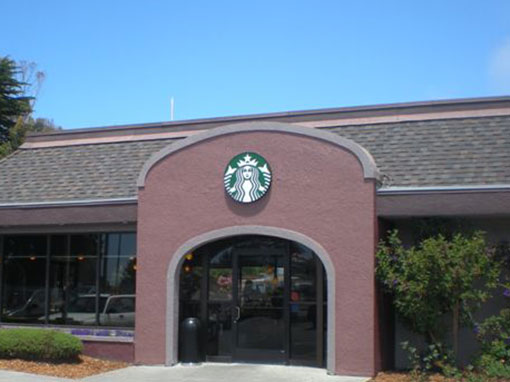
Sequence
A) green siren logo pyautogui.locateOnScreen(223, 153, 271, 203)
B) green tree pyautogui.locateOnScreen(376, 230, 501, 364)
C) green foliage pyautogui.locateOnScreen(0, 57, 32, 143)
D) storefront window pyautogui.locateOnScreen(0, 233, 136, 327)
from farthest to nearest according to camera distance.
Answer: green foliage pyautogui.locateOnScreen(0, 57, 32, 143) < storefront window pyautogui.locateOnScreen(0, 233, 136, 327) < green siren logo pyautogui.locateOnScreen(223, 153, 271, 203) < green tree pyautogui.locateOnScreen(376, 230, 501, 364)

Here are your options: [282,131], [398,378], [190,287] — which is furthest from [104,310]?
[398,378]

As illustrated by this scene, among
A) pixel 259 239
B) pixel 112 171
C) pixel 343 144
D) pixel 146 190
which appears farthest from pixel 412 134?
pixel 112 171

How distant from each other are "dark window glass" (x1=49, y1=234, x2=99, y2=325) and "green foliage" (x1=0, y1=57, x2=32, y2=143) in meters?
22.8

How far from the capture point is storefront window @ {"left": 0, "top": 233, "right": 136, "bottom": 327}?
54.1 ft

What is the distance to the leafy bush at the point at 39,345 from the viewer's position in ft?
48.2

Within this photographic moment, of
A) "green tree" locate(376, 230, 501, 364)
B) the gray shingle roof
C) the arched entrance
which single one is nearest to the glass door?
the arched entrance

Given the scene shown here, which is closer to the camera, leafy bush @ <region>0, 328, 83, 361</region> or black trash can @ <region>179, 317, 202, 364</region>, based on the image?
leafy bush @ <region>0, 328, 83, 361</region>

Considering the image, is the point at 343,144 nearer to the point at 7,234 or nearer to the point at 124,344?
the point at 124,344

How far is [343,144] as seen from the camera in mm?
13867

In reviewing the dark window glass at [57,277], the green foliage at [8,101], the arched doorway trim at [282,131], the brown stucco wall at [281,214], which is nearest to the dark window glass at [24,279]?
the dark window glass at [57,277]

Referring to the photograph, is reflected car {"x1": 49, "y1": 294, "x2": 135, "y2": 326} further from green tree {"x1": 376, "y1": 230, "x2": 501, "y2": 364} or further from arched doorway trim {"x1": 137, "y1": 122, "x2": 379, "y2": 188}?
green tree {"x1": 376, "y1": 230, "x2": 501, "y2": 364}

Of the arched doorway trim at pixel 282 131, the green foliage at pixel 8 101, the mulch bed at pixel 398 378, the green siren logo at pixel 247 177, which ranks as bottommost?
the mulch bed at pixel 398 378

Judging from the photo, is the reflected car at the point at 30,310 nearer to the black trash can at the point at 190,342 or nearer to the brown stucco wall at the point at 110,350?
the brown stucco wall at the point at 110,350

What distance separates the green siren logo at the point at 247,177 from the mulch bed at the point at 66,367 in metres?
4.34
